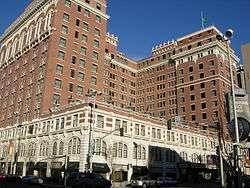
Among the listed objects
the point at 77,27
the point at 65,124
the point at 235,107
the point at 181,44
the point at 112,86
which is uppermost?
the point at 181,44

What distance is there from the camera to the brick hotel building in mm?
58344

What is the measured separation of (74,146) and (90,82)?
22.0 meters

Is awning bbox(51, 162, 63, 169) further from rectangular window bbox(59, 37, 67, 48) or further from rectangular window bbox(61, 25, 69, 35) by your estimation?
rectangular window bbox(61, 25, 69, 35)

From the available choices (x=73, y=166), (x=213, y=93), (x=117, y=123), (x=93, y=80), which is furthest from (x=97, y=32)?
(x=73, y=166)

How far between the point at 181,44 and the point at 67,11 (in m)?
40.7

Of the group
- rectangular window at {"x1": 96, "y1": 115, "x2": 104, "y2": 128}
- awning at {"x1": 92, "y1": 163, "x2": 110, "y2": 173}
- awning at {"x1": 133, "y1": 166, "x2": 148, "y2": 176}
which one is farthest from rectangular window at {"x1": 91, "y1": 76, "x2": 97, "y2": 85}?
awning at {"x1": 92, "y1": 163, "x2": 110, "y2": 173}

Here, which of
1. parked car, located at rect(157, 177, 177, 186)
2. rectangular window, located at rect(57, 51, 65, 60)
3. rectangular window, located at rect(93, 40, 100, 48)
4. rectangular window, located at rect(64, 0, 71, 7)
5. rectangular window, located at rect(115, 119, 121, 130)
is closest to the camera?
parked car, located at rect(157, 177, 177, 186)

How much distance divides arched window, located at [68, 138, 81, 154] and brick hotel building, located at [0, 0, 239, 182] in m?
0.25

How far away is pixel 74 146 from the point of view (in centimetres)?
5156

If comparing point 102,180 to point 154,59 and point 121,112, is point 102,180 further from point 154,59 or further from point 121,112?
point 154,59

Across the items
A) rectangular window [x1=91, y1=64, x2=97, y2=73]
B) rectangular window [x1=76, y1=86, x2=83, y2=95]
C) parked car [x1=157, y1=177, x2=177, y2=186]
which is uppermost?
rectangular window [x1=91, y1=64, x2=97, y2=73]

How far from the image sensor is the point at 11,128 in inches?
2879

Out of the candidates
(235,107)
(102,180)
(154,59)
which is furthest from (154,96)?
(235,107)

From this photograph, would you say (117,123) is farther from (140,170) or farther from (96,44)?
(96,44)
